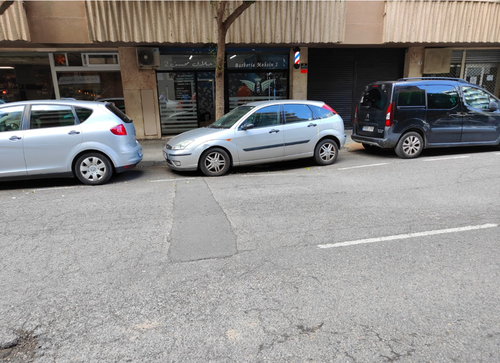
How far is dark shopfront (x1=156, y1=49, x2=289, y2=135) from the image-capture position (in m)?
13.2

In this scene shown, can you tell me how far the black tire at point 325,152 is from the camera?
28.2 ft

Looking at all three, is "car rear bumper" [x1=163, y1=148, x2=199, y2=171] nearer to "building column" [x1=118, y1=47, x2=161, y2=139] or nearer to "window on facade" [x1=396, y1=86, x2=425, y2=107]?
"window on facade" [x1=396, y1=86, x2=425, y2=107]

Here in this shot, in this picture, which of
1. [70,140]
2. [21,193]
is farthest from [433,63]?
[21,193]

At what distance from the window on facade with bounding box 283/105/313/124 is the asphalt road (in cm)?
251

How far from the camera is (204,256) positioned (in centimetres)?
390

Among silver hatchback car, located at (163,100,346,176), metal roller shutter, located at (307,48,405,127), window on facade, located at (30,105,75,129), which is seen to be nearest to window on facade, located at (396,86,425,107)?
silver hatchback car, located at (163,100,346,176)

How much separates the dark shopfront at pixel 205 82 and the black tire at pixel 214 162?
6.62 metres

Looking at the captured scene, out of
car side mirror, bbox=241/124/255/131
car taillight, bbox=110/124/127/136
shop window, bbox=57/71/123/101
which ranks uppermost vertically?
shop window, bbox=57/71/123/101

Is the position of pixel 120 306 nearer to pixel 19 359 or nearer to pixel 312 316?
pixel 19 359

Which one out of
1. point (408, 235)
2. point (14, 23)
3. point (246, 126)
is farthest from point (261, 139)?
point (14, 23)

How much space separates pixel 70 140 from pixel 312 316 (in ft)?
19.4

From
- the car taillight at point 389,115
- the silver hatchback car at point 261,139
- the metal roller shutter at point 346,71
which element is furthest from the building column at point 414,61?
the silver hatchback car at point 261,139

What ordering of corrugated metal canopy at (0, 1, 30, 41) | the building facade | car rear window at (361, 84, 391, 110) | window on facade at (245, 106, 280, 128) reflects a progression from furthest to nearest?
the building facade
corrugated metal canopy at (0, 1, 30, 41)
car rear window at (361, 84, 391, 110)
window on facade at (245, 106, 280, 128)

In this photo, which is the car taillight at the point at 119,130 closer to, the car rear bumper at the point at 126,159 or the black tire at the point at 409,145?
the car rear bumper at the point at 126,159
